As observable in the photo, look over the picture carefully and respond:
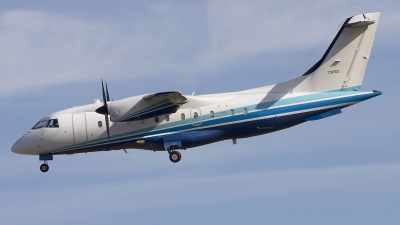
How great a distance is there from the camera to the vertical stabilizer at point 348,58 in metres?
41.0

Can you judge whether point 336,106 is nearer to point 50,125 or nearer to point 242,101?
point 242,101

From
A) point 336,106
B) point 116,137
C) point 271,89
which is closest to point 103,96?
point 116,137

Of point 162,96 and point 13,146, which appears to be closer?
point 162,96

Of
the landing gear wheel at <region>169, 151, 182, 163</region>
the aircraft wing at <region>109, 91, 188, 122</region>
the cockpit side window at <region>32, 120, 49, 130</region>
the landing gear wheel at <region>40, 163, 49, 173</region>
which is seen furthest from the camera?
the landing gear wheel at <region>40, 163, 49, 173</region>

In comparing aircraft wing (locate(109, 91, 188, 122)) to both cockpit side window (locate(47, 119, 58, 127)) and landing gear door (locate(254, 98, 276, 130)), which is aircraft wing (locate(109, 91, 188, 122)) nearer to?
cockpit side window (locate(47, 119, 58, 127))

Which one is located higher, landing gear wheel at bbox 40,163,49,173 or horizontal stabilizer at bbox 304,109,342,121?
horizontal stabilizer at bbox 304,109,342,121

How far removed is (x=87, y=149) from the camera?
41.6 m

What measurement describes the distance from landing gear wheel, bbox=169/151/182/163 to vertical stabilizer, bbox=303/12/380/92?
687 cm

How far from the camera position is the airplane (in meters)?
40.2

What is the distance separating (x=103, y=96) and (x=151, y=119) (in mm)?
2404

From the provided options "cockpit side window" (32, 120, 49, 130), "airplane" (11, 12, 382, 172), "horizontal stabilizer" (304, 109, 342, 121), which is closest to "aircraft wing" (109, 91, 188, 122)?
"airplane" (11, 12, 382, 172)

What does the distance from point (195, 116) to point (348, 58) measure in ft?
24.9

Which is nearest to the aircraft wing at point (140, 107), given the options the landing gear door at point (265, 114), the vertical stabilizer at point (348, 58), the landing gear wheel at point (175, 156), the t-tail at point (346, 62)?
the landing gear wheel at point (175, 156)

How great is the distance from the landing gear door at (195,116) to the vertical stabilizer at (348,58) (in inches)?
213
